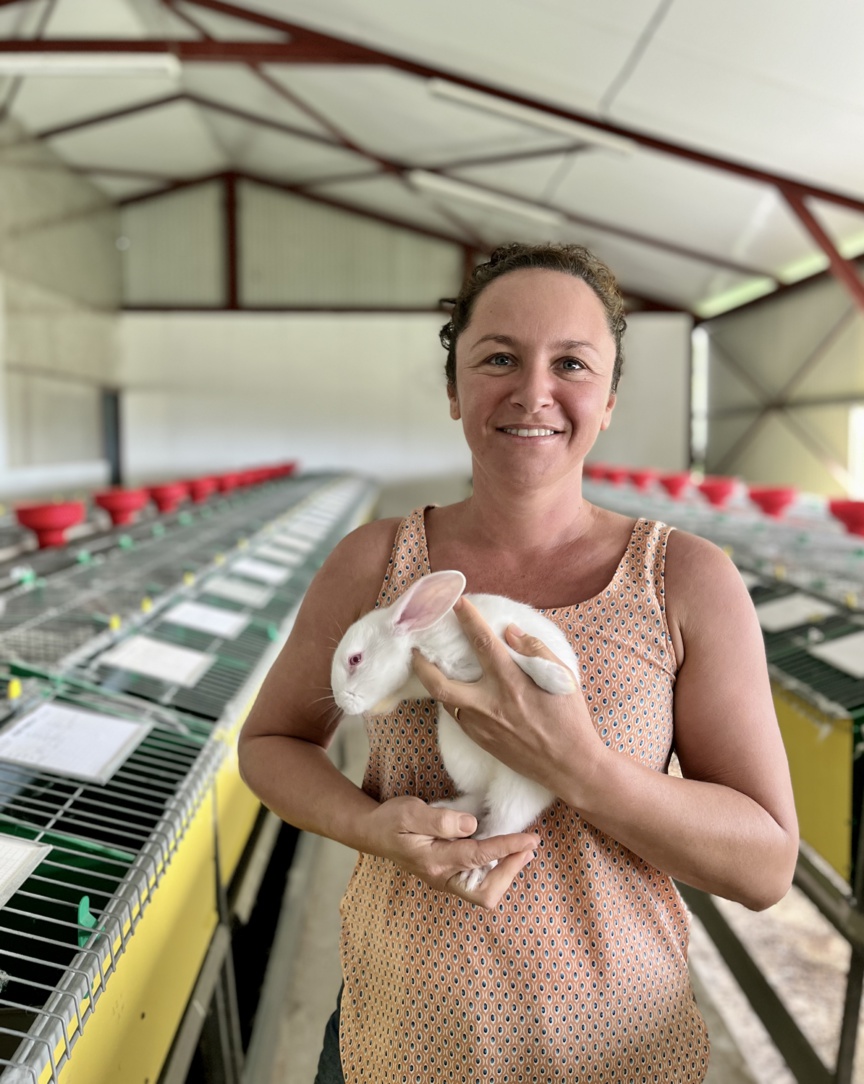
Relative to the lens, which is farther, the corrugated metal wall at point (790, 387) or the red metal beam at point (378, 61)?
the corrugated metal wall at point (790, 387)

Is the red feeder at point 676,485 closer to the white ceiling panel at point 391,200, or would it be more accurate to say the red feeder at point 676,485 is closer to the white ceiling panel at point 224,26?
the white ceiling panel at point 224,26

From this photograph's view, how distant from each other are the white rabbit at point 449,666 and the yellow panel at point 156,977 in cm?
52

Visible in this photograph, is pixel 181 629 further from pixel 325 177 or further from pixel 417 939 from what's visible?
pixel 325 177

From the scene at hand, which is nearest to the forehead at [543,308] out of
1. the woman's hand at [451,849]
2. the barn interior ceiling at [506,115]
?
the woman's hand at [451,849]

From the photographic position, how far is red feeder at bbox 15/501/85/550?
264cm

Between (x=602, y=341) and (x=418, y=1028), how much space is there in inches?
32.2

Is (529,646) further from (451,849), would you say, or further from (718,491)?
(718,491)

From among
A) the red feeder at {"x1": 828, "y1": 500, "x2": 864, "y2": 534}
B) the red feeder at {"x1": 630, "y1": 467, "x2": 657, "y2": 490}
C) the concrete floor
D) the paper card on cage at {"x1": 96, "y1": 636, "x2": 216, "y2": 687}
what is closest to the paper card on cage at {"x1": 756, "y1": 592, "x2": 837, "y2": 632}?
the red feeder at {"x1": 828, "y1": 500, "x2": 864, "y2": 534}

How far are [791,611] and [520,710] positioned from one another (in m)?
2.03

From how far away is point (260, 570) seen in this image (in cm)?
320

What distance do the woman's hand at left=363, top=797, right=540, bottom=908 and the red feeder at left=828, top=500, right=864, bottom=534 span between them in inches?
114

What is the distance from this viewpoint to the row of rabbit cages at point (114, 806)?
969 millimetres

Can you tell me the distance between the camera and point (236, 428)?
40.6ft

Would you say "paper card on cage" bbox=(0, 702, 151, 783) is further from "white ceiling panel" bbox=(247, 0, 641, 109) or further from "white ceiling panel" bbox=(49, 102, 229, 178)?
"white ceiling panel" bbox=(49, 102, 229, 178)
